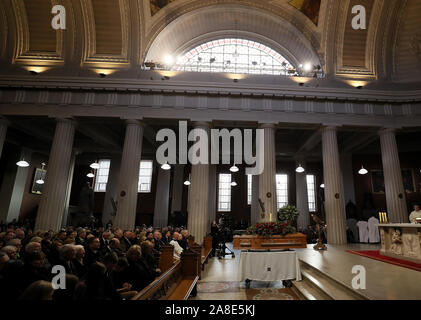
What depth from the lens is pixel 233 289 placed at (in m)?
4.81

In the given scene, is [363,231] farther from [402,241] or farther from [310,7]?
[310,7]

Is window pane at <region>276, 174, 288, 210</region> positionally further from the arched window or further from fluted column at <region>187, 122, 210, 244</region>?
fluted column at <region>187, 122, 210, 244</region>

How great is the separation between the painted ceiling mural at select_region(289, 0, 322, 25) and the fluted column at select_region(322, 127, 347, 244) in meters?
6.61

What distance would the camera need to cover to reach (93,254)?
3869 mm

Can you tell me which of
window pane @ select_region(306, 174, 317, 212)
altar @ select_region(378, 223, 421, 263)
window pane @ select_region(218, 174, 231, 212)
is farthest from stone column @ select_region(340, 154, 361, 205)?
altar @ select_region(378, 223, 421, 263)

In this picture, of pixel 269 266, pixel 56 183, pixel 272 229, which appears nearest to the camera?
pixel 269 266

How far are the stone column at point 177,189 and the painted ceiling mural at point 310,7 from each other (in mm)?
12136

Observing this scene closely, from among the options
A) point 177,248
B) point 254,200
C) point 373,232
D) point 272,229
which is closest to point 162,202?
point 254,200

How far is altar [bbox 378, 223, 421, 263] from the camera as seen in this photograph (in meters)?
5.40

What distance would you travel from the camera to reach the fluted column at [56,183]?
9422mm

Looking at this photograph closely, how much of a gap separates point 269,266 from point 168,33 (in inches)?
540

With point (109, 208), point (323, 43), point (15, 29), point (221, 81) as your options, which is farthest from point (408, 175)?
point (15, 29)

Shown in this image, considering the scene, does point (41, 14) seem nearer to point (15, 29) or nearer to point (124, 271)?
point (15, 29)

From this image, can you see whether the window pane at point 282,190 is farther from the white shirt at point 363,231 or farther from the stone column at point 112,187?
the stone column at point 112,187
